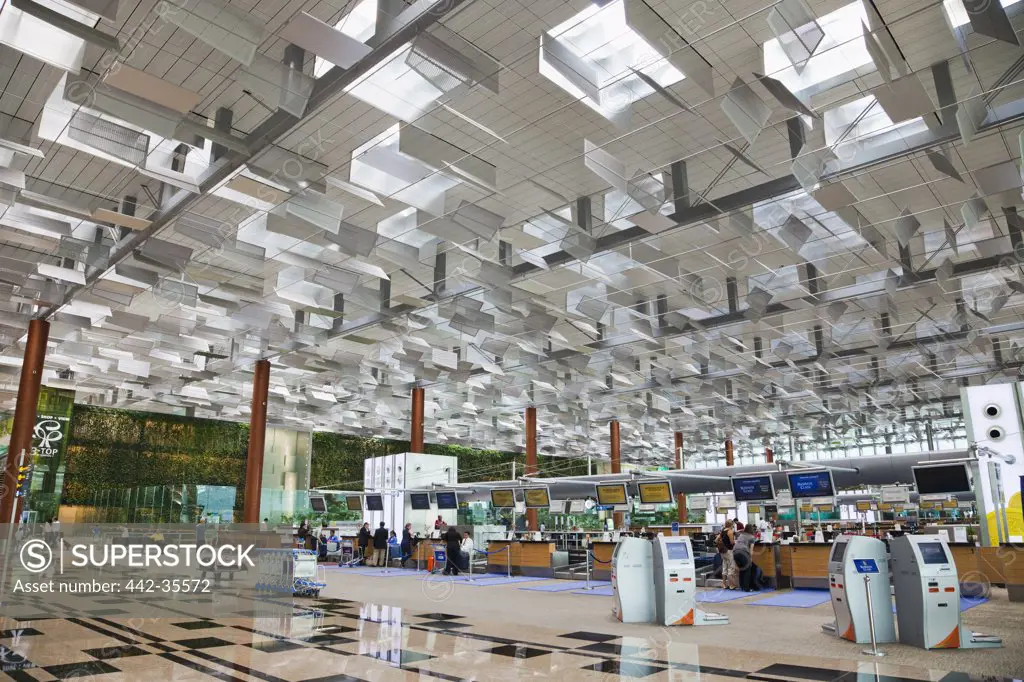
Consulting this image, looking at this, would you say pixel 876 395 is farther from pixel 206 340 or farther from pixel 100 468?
pixel 100 468

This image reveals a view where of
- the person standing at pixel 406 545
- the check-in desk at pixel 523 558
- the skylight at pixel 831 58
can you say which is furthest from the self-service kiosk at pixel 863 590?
the person standing at pixel 406 545

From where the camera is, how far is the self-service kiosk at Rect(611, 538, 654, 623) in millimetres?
9789

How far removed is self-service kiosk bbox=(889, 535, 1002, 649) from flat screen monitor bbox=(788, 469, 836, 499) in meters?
8.55

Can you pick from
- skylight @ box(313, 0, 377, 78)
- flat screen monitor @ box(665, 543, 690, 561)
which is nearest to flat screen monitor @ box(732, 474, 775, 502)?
flat screen monitor @ box(665, 543, 690, 561)

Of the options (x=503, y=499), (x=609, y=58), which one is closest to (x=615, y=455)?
(x=503, y=499)

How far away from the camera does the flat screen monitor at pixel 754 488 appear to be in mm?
16969

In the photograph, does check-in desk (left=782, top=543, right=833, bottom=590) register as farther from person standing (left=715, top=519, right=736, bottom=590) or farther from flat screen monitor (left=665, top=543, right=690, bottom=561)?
flat screen monitor (left=665, top=543, right=690, bottom=561)

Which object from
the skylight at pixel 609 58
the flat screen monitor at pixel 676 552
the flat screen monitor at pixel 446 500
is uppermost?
the skylight at pixel 609 58

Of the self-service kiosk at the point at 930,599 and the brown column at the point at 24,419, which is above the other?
the brown column at the point at 24,419

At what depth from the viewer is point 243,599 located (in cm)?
1251

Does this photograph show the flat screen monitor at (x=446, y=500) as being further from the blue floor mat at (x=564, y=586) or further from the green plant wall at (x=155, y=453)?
the green plant wall at (x=155, y=453)

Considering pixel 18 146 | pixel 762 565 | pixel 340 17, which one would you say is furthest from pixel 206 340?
pixel 762 565

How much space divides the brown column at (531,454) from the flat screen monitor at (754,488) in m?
8.75

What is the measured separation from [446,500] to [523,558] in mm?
4075
